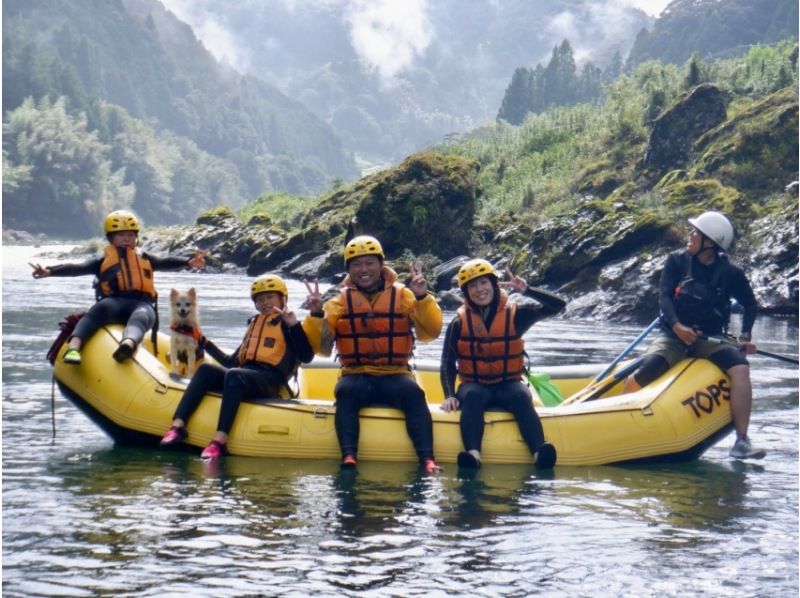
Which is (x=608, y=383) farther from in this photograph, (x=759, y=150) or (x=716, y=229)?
(x=759, y=150)

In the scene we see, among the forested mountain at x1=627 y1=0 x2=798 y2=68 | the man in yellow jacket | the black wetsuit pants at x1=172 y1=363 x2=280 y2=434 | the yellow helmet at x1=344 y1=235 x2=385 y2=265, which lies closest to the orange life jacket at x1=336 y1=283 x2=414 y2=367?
the man in yellow jacket

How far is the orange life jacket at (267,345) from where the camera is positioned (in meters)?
7.66

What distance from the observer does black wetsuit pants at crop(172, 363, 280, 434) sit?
757cm

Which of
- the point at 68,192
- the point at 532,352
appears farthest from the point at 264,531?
the point at 68,192

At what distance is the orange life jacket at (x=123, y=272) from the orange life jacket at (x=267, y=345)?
1277 millimetres

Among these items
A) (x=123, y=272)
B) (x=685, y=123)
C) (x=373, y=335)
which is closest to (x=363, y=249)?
(x=373, y=335)

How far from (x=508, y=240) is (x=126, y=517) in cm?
2323

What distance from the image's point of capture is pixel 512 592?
16.2ft

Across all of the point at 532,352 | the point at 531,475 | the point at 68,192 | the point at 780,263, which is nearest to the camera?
the point at 531,475

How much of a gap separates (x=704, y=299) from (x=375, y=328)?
2314 millimetres

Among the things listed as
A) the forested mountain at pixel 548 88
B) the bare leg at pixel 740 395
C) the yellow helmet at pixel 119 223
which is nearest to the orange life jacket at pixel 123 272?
the yellow helmet at pixel 119 223

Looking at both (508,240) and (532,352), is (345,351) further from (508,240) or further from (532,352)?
(508,240)

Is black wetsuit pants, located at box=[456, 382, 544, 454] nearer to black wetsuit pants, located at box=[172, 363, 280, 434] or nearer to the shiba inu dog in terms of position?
black wetsuit pants, located at box=[172, 363, 280, 434]

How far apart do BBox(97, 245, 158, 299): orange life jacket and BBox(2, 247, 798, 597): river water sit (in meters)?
1.11
